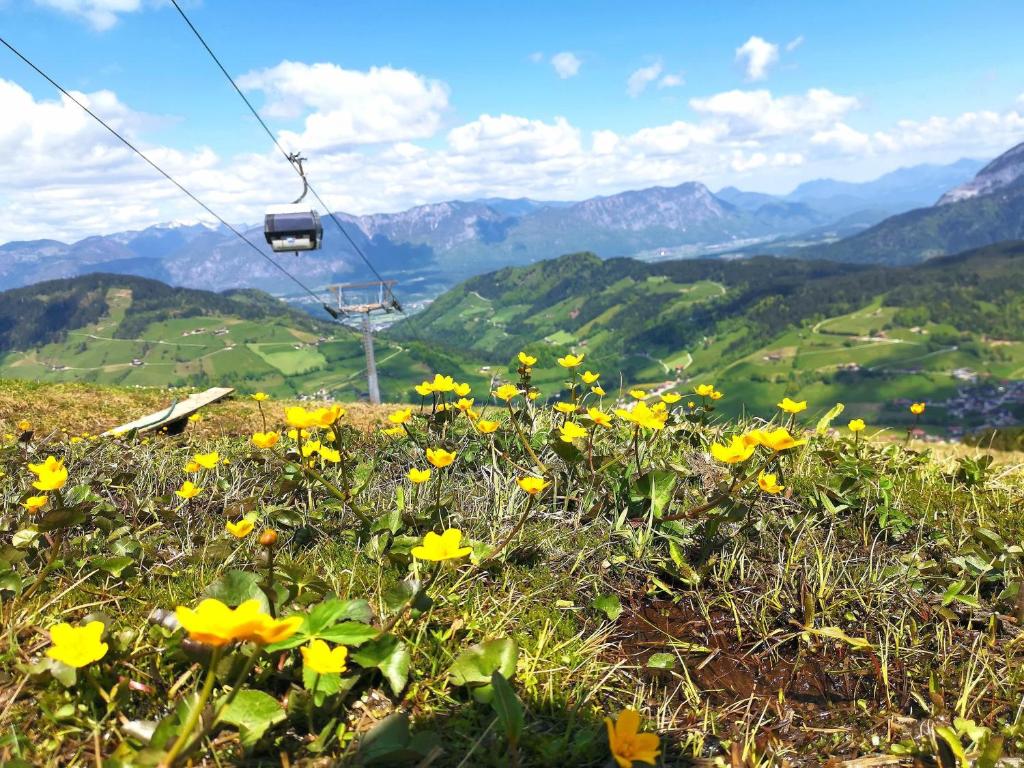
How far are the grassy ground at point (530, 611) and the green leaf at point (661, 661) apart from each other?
2cm

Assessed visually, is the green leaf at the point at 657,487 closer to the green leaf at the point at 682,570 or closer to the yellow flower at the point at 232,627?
the green leaf at the point at 682,570

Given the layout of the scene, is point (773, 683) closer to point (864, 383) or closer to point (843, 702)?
point (843, 702)

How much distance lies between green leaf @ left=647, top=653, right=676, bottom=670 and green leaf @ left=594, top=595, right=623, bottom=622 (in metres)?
0.23

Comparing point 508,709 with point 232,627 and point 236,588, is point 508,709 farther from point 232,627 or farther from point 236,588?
point 236,588

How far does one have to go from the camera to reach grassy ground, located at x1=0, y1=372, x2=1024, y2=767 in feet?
5.67

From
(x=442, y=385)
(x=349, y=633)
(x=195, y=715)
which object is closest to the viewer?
(x=195, y=715)

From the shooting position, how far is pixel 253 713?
1637 mm

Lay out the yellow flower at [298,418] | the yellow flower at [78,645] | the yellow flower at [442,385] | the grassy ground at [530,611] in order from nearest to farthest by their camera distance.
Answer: the yellow flower at [78,645]
the grassy ground at [530,611]
the yellow flower at [298,418]
the yellow flower at [442,385]

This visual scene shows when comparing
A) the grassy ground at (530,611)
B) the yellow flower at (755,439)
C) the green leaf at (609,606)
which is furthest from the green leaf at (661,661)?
the yellow flower at (755,439)

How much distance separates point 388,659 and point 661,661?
41.4 inches

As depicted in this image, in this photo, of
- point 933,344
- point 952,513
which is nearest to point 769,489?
point 952,513

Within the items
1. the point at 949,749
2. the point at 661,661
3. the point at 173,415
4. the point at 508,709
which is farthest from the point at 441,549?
the point at 173,415

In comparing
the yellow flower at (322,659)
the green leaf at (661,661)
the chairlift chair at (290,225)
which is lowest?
the green leaf at (661,661)

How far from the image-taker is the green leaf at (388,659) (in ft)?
5.97
